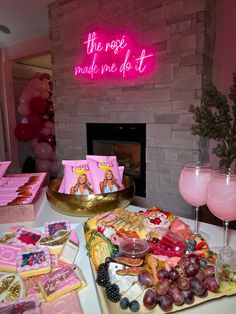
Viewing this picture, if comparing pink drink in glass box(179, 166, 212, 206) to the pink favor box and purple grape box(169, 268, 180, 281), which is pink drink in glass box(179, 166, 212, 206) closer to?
purple grape box(169, 268, 180, 281)

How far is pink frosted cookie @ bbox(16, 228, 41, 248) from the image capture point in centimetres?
63

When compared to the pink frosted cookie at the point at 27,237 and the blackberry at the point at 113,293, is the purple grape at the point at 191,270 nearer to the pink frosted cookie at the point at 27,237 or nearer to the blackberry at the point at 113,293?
the blackberry at the point at 113,293

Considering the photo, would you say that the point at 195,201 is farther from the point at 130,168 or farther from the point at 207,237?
the point at 130,168

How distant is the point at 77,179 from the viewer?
0.89 meters

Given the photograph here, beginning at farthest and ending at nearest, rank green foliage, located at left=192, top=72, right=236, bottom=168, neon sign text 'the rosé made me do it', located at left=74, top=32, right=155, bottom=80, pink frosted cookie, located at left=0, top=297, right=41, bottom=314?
neon sign text 'the rosé made me do it', located at left=74, top=32, right=155, bottom=80, green foliage, located at left=192, top=72, right=236, bottom=168, pink frosted cookie, located at left=0, top=297, right=41, bottom=314

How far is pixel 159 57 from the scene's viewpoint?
7.39 ft

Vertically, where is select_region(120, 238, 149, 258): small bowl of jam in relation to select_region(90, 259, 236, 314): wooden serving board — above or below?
above

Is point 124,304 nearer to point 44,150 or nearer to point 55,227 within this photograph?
point 55,227

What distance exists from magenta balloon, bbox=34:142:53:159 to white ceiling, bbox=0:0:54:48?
1681 millimetres

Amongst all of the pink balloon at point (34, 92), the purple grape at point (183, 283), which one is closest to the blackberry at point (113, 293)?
the purple grape at point (183, 283)

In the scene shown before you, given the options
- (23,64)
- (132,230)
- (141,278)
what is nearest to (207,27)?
(132,230)

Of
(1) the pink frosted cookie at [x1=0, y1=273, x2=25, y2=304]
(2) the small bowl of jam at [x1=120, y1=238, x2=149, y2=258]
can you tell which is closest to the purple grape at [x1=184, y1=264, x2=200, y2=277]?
(2) the small bowl of jam at [x1=120, y1=238, x2=149, y2=258]

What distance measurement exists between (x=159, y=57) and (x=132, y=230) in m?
1.98

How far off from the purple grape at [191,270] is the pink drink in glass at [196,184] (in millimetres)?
272
